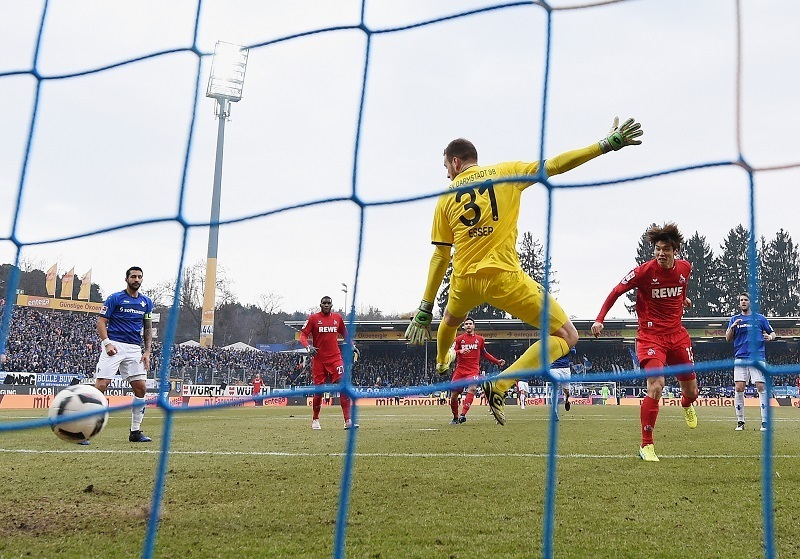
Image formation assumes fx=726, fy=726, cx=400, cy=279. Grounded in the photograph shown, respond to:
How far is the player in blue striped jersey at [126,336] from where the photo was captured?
7.53 metres

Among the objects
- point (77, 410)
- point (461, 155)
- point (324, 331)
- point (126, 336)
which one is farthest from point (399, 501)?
point (324, 331)

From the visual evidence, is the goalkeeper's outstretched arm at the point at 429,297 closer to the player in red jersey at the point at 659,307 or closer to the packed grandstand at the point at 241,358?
the player in red jersey at the point at 659,307

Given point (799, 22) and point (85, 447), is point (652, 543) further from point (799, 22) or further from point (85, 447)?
point (85, 447)

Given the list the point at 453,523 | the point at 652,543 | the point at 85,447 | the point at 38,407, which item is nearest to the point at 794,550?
the point at 652,543

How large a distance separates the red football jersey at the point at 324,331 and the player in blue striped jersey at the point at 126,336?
242 cm

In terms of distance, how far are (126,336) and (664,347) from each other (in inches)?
213

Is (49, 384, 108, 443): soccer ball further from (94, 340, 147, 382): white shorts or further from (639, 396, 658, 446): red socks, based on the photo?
(639, 396, 658, 446): red socks

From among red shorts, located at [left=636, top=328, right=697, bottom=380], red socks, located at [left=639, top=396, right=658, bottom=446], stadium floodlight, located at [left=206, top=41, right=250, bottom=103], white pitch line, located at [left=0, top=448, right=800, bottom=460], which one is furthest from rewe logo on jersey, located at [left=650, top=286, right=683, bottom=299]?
stadium floodlight, located at [left=206, top=41, right=250, bottom=103]

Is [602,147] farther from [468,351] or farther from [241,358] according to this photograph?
[241,358]

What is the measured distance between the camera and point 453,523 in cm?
329

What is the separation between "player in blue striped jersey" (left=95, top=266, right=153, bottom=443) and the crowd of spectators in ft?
21.1

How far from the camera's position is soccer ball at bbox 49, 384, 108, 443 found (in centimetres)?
383

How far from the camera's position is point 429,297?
5.12 meters

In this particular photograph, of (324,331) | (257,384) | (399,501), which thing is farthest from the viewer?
(257,384)
